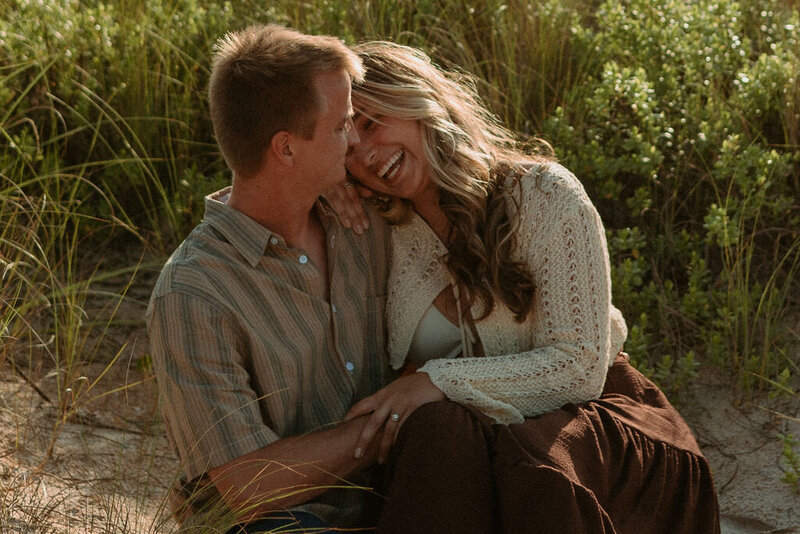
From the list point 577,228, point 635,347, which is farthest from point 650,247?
point 577,228

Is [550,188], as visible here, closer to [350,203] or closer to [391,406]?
[350,203]

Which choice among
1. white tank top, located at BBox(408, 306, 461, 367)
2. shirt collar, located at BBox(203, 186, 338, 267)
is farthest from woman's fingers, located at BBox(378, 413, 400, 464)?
shirt collar, located at BBox(203, 186, 338, 267)

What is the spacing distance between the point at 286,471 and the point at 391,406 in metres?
0.33

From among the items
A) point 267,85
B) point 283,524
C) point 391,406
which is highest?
point 267,85

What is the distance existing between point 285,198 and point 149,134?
2.01 m

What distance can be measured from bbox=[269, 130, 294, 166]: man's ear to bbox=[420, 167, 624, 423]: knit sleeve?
0.69 m

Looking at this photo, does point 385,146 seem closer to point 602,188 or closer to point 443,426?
point 443,426

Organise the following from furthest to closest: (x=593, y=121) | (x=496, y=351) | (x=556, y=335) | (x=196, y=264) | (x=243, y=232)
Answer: (x=593, y=121)
(x=496, y=351)
(x=556, y=335)
(x=243, y=232)
(x=196, y=264)

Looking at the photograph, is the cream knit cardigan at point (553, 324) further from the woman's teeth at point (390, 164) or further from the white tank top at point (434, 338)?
the woman's teeth at point (390, 164)

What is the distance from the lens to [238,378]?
273 cm

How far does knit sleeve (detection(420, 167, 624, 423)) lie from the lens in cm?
295

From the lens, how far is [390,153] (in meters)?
3.07

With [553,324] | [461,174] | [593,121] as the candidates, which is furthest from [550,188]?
[593,121]

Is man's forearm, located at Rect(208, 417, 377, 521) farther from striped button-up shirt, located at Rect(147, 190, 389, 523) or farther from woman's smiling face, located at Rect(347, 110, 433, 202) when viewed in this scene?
woman's smiling face, located at Rect(347, 110, 433, 202)
